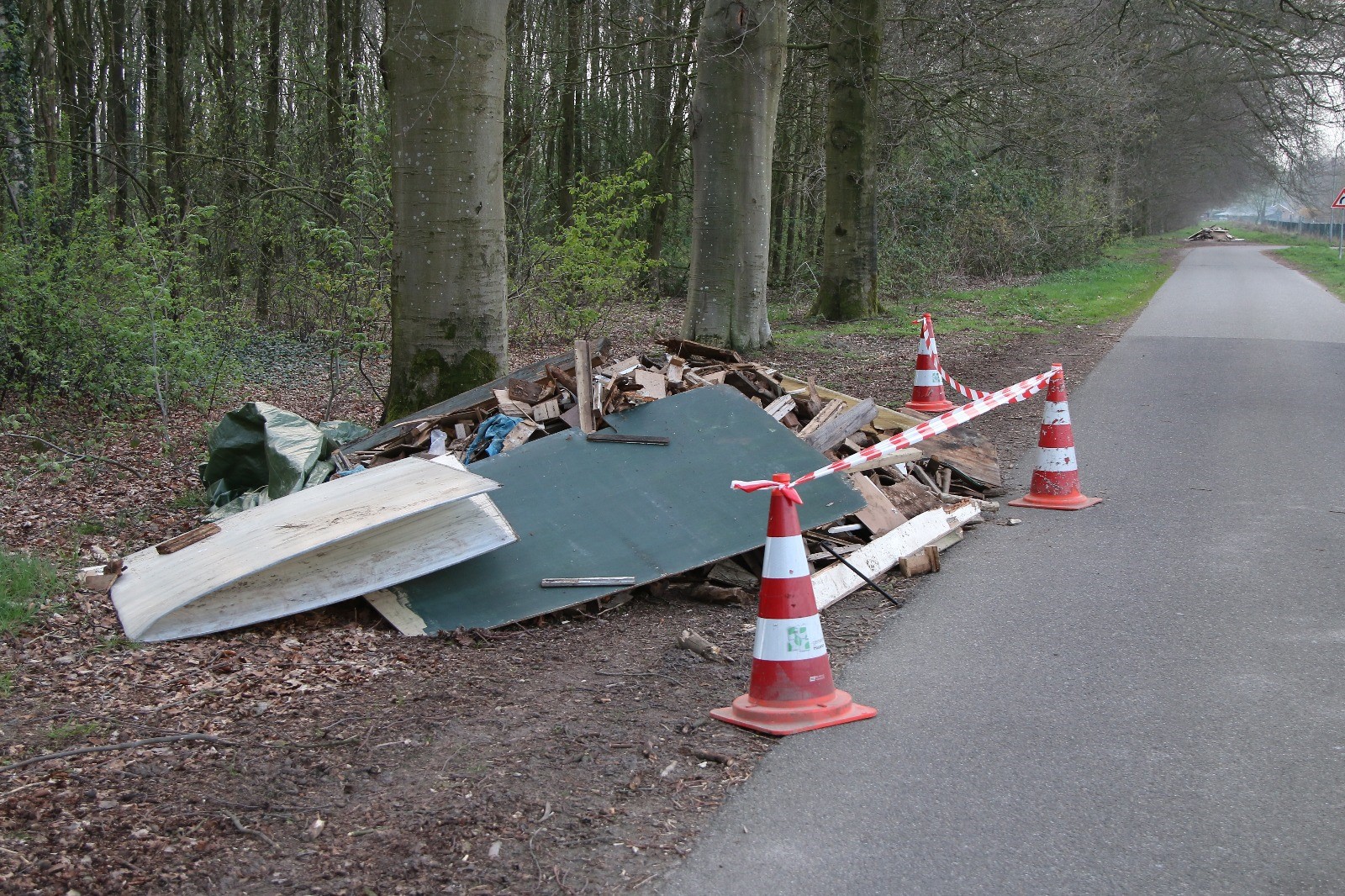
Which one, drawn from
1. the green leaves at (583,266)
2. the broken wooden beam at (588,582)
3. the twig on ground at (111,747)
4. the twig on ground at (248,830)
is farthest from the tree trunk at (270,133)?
the twig on ground at (248,830)

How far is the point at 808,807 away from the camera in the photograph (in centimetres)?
348

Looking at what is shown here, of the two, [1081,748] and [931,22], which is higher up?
[931,22]

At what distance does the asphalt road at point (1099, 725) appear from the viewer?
123 inches

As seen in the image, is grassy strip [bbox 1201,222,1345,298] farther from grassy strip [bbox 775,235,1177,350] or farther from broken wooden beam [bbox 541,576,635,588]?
broken wooden beam [bbox 541,576,635,588]

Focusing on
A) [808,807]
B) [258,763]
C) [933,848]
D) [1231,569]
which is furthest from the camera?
[1231,569]

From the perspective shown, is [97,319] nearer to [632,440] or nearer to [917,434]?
[632,440]

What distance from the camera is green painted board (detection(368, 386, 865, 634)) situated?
5410mm

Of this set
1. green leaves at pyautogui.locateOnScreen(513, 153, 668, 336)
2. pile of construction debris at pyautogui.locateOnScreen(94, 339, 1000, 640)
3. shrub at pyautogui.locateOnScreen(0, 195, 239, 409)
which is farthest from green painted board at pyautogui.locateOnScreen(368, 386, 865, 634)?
green leaves at pyautogui.locateOnScreen(513, 153, 668, 336)

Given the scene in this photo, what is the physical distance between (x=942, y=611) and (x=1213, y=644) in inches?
48.7

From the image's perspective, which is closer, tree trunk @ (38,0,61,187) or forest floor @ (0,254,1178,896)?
forest floor @ (0,254,1178,896)

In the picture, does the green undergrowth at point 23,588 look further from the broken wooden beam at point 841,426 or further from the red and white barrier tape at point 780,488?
the broken wooden beam at point 841,426

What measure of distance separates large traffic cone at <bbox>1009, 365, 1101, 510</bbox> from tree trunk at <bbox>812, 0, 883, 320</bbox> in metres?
11.3


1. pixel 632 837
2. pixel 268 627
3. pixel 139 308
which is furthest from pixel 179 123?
pixel 632 837

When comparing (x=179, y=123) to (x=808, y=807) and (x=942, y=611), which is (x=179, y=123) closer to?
(x=942, y=611)
